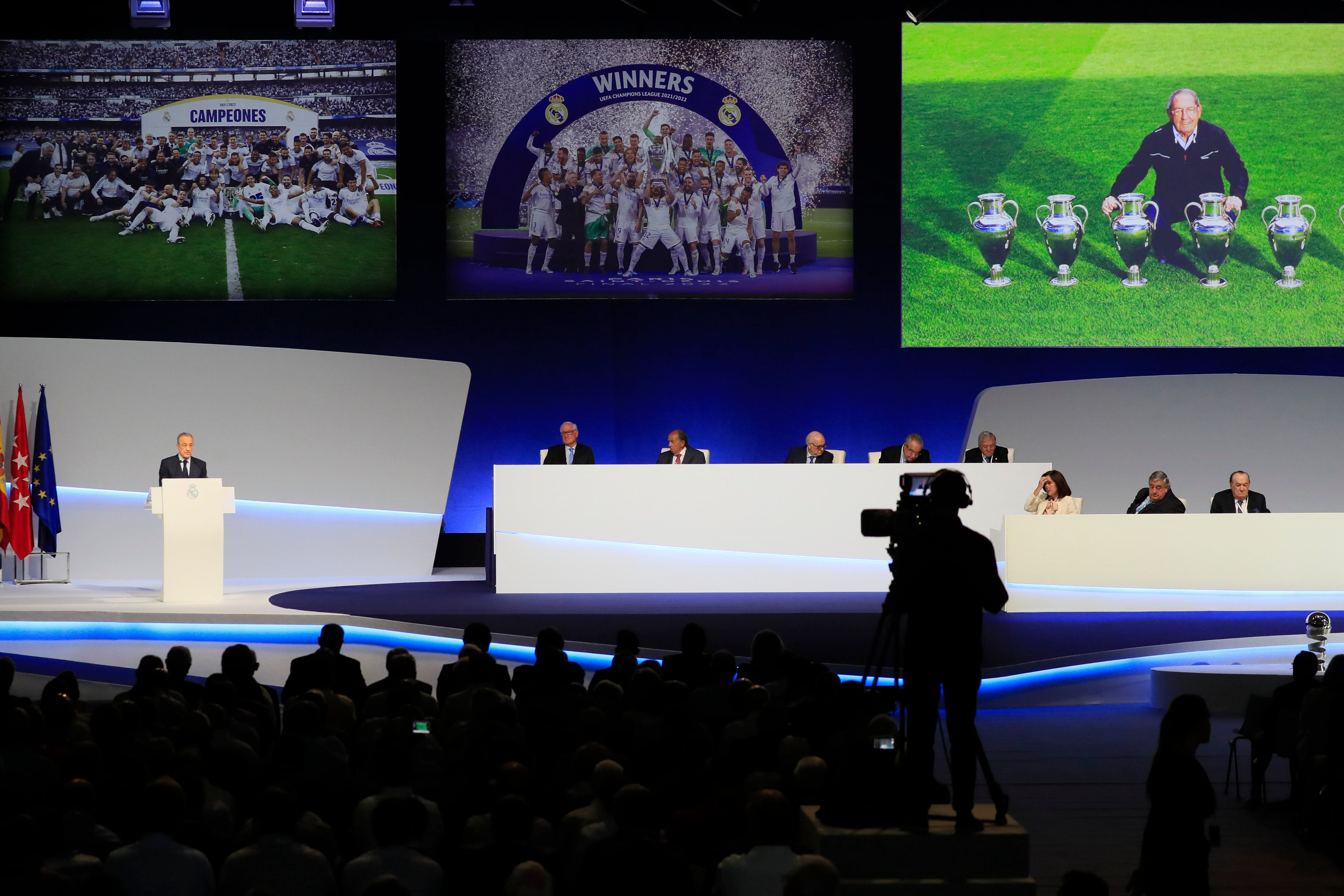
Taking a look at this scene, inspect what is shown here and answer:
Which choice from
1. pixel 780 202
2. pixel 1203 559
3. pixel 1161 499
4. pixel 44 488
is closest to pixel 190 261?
pixel 44 488

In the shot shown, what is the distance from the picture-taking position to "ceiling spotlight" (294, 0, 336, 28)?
1014cm

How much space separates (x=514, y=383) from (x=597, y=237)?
55.7 inches

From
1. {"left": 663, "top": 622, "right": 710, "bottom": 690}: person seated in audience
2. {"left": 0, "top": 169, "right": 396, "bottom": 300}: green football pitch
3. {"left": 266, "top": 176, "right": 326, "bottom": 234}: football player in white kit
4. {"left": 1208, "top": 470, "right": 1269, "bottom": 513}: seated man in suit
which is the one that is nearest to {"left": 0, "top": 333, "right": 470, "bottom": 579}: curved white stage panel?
{"left": 0, "top": 169, "right": 396, "bottom": 300}: green football pitch

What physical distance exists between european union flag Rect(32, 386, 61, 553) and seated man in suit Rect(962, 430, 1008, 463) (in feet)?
22.5

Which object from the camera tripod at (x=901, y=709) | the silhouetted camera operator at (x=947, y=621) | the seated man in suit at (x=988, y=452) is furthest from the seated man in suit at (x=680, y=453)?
the silhouetted camera operator at (x=947, y=621)

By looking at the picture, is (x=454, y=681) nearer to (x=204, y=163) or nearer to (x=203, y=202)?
(x=203, y=202)

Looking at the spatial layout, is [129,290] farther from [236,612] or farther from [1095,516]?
[1095,516]

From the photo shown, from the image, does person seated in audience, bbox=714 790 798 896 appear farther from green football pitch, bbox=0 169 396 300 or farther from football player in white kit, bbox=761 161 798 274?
green football pitch, bbox=0 169 396 300

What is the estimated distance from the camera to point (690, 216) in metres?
11.3

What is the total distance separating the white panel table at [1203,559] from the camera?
8.11m

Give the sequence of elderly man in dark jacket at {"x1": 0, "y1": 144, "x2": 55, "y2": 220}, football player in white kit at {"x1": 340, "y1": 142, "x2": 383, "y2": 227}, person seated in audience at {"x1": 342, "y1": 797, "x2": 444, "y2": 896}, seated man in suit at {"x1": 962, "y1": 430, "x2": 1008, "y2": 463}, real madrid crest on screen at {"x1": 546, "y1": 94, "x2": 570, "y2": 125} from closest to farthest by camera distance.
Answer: person seated in audience at {"x1": 342, "y1": 797, "x2": 444, "y2": 896}
seated man in suit at {"x1": 962, "y1": 430, "x2": 1008, "y2": 463}
elderly man in dark jacket at {"x1": 0, "y1": 144, "x2": 55, "y2": 220}
football player in white kit at {"x1": 340, "y1": 142, "x2": 383, "y2": 227}
real madrid crest on screen at {"x1": 546, "y1": 94, "x2": 570, "y2": 125}

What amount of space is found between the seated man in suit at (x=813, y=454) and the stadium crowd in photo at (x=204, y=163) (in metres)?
3.75

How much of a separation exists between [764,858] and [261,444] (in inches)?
341

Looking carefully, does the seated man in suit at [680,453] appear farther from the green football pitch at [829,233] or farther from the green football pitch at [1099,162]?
the green football pitch at [1099,162]
